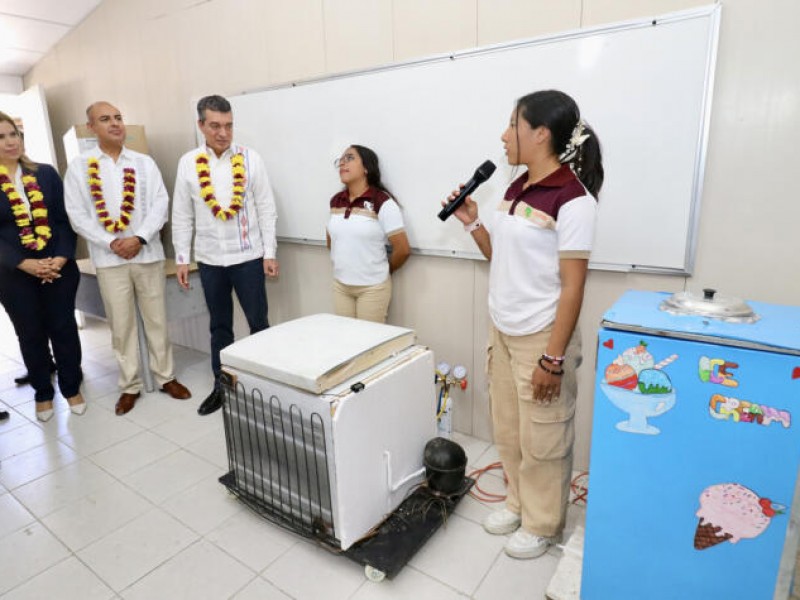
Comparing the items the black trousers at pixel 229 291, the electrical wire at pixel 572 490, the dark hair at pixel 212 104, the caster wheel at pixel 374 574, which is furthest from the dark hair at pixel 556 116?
the black trousers at pixel 229 291

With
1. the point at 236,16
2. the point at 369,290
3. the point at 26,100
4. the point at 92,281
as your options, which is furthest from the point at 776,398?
the point at 26,100

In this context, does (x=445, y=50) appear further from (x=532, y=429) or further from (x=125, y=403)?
(x=125, y=403)

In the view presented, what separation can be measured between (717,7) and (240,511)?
2634 millimetres

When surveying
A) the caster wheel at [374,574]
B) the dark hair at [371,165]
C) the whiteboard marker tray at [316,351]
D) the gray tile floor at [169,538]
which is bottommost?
the gray tile floor at [169,538]

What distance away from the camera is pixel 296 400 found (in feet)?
5.49

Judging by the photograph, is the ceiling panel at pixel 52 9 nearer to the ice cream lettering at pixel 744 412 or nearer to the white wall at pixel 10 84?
the white wall at pixel 10 84

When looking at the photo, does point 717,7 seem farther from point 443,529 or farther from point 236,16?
point 236,16

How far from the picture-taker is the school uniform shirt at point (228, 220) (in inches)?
109

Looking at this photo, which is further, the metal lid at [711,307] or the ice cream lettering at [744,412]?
the metal lid at [711,307]

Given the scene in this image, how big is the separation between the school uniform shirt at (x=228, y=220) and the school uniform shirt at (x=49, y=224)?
2.01ft

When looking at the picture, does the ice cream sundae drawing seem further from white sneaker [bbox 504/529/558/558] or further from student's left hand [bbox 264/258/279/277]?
student's left hand [bbox 264/258/279/277]

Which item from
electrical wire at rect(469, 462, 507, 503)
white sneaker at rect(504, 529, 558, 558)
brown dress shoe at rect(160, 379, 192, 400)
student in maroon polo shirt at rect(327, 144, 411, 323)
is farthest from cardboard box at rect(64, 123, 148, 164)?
white sneaker at rect(504, 529, 558, 558)

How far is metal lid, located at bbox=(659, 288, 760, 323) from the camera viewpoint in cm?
120

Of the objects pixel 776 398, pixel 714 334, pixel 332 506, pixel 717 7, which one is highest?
pixel 717 7
